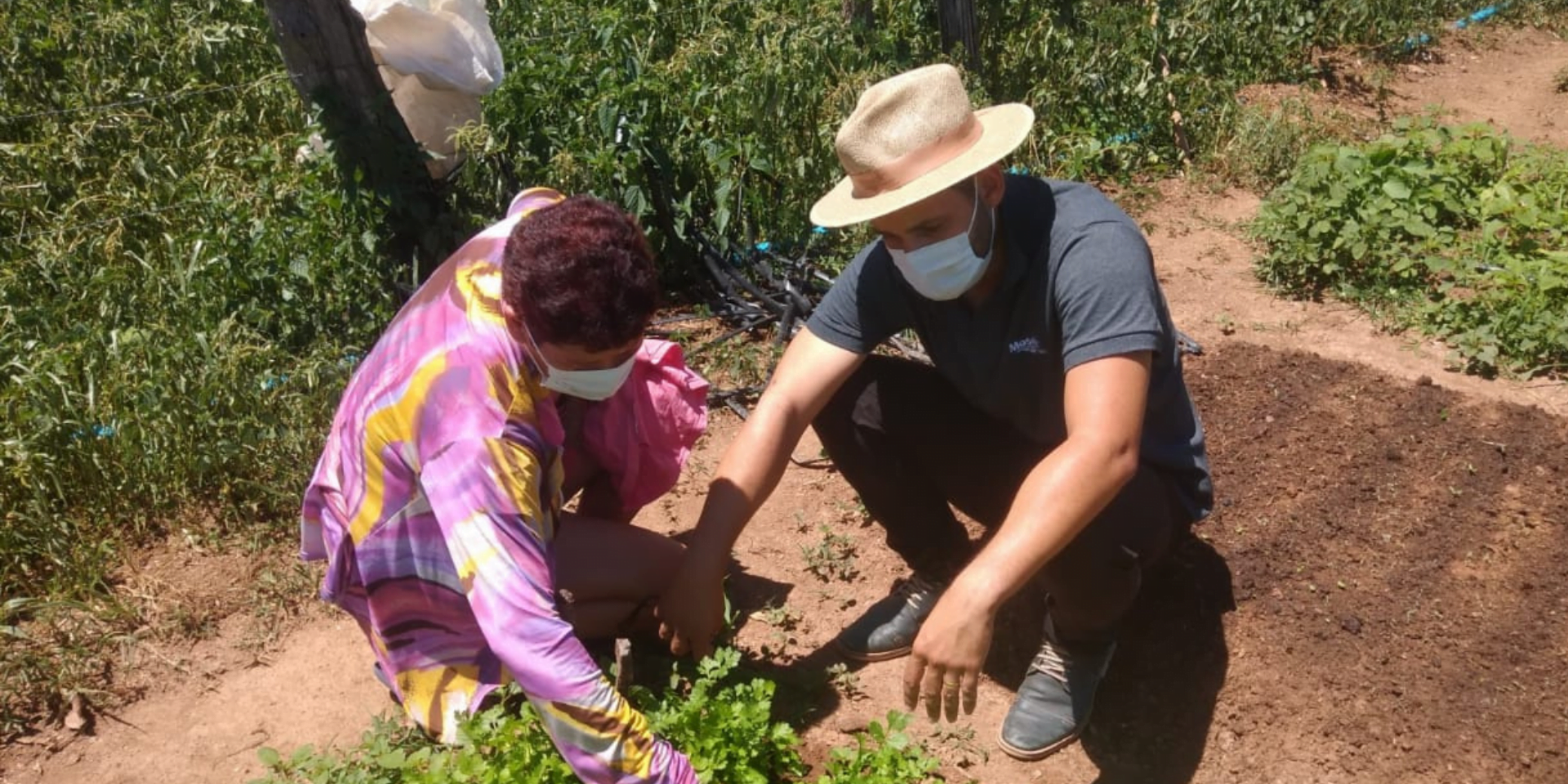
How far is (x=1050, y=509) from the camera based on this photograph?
2.18m

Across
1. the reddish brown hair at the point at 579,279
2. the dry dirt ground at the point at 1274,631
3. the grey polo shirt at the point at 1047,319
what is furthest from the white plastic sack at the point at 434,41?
the reddish brown hair at the point at 579,279

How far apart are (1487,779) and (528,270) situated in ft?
7.11

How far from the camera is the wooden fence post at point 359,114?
4.08 m

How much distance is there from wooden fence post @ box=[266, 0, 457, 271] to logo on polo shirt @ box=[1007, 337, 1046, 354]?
2.28m

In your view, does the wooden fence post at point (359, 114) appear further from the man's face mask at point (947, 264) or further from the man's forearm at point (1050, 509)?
the man's forearm at point (1050, 509)

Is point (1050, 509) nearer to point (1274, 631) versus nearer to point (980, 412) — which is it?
point (980, 412)

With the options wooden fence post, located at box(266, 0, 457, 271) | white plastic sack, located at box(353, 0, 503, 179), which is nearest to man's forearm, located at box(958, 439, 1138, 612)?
wooden fence post, located at box(266, 0, 457, 271)

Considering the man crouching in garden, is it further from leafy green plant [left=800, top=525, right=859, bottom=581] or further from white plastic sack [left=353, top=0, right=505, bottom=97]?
white plastic sack [left=353, top=0, right=505, bottom=97]

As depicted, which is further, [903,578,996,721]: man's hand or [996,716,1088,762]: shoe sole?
[996,716,1088,762]: shoe sole

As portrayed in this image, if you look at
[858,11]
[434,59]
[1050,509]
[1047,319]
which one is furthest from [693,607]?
[858,11]

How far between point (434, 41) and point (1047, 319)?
282 cm

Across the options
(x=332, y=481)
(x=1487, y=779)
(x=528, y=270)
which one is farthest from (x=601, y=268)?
(x=1487, y=779)

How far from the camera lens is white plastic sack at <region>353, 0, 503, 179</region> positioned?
4.41 m

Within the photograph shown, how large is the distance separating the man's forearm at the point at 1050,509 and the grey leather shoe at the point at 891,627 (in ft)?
2.95
